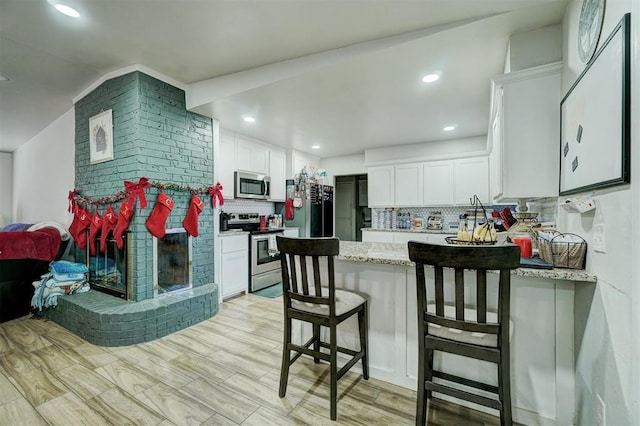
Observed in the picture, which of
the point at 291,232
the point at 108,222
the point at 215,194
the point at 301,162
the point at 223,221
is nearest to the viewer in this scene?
the point at 108,222

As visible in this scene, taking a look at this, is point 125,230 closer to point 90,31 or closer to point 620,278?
point 90,31

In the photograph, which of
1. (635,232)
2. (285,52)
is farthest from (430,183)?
(635,232)

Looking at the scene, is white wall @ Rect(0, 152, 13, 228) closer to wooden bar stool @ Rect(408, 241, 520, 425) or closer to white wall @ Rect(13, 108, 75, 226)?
white wall @ Rect(13, 108, 75, 226)

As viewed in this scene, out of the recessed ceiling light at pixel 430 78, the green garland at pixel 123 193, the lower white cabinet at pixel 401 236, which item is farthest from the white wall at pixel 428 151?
the green garland at pixel 123 193

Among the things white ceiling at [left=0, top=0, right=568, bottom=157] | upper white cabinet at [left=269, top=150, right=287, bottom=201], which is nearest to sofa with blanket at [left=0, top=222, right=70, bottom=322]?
white ceiling at [left=0, top=0, right=568, bottom=157]

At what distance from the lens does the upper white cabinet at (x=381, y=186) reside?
200 inches

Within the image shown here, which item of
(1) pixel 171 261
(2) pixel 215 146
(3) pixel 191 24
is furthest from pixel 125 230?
(3) pixel 191 24

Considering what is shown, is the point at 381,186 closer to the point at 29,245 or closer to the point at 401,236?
the point at 401,236

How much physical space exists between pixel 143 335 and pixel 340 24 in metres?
3.16

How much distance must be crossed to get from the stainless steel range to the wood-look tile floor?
1.48 meters

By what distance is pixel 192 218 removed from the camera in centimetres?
312

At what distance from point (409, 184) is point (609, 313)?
3.93m

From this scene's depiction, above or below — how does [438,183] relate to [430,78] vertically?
below

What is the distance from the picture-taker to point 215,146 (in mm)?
3543
